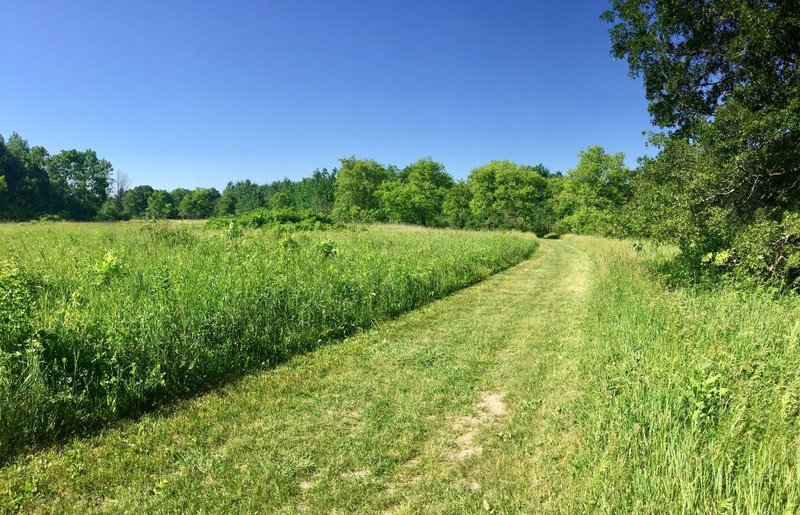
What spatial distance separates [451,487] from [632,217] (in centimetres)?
854

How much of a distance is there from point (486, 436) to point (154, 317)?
13.6 ft

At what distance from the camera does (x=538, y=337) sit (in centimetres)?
707

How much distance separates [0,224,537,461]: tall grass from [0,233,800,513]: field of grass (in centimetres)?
36

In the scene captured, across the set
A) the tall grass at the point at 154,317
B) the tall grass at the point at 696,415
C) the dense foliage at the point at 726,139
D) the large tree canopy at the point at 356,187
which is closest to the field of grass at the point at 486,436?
the tall grass at the point at 696,415

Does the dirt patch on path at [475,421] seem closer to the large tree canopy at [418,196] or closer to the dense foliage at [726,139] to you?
the dense foliage at [726,139]

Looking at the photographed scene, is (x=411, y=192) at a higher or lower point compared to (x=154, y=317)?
higher

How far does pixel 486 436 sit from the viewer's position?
13.0 ft

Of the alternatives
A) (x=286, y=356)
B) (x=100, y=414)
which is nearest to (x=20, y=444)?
(x=100, y=414)

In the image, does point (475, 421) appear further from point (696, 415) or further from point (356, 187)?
point (356, 187)

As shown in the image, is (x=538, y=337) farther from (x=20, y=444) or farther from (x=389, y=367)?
(x=20, y=444)

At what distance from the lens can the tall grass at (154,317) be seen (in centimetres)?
389

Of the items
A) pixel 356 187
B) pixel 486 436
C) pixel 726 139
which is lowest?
pixel 486 436

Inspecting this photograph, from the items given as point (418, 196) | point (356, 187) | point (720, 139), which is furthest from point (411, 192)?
point (720, 139)

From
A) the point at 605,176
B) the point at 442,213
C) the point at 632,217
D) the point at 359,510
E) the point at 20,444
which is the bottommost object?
the point at 359,510
